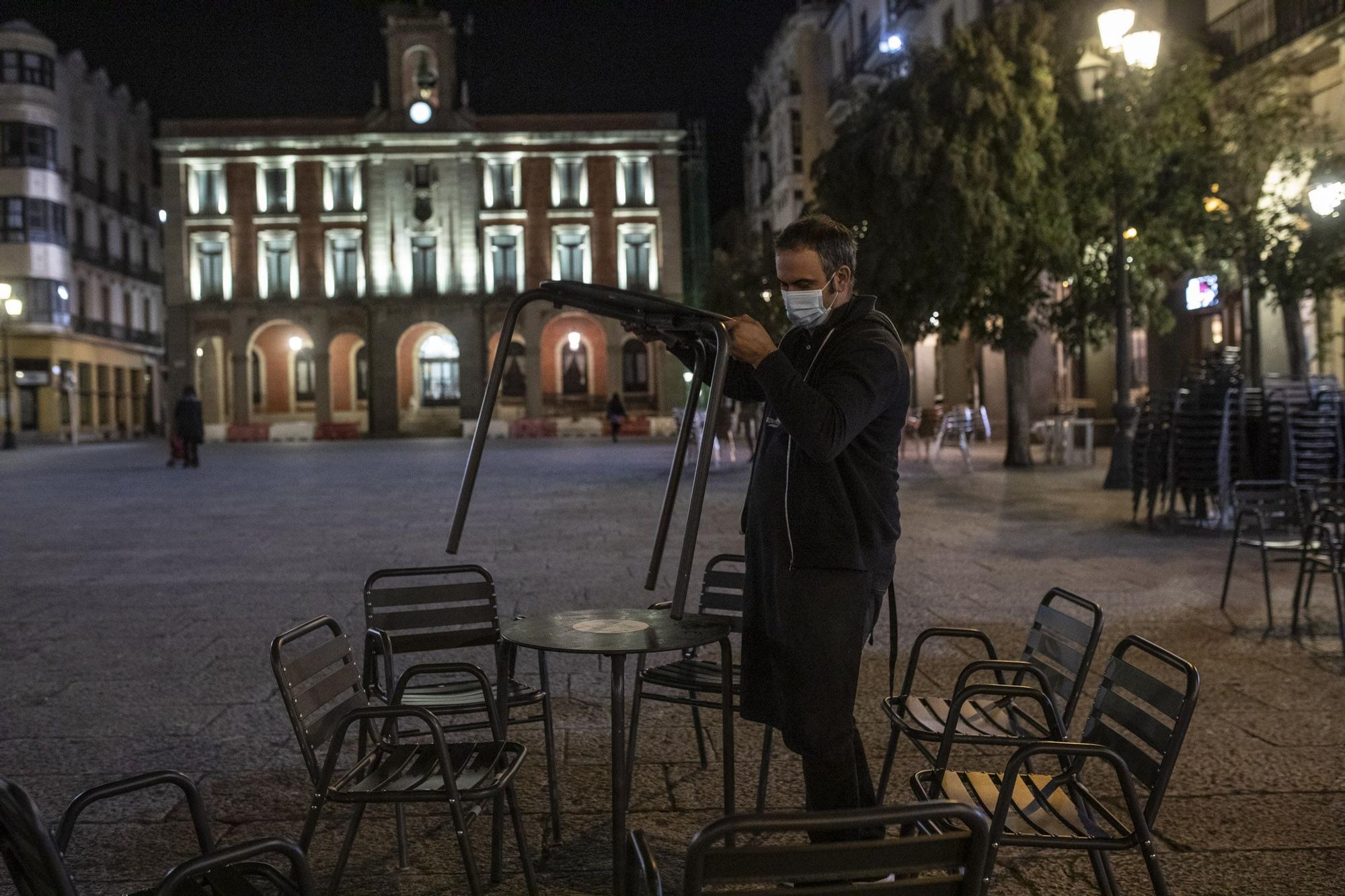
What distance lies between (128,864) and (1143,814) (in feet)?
9.86

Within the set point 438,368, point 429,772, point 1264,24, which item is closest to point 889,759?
point 429,772

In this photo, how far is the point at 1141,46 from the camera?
47.2ft

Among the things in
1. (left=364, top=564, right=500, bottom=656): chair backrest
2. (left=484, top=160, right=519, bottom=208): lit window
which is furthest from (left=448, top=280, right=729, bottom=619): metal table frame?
(left=484, top=160, right=519, bottom=208): lit window

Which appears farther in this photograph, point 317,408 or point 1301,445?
point 317,408

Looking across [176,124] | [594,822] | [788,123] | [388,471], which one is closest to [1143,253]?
[388,471]

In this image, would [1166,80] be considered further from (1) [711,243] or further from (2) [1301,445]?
(1) [711,243]

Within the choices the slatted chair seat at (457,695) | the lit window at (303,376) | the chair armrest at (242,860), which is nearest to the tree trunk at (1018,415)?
the slatted chair seat at (457,695)

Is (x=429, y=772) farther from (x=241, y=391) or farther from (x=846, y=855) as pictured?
(x=241, y=391)

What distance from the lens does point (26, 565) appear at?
35.7ft

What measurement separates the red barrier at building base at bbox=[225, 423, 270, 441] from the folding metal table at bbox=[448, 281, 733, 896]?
46628 mm

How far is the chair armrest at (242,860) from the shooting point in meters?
2.13

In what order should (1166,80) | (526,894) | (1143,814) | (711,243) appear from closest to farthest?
(1143,814) < (526,894) < (1166,80) < (711,243)

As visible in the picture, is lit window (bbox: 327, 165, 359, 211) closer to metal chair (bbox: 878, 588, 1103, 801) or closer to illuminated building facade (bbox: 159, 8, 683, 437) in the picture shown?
illuminated building facade (bbox: 159, 8, 683, 437)

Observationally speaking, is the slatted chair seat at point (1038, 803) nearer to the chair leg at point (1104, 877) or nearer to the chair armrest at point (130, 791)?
the chair leg at point (1104, 877)
